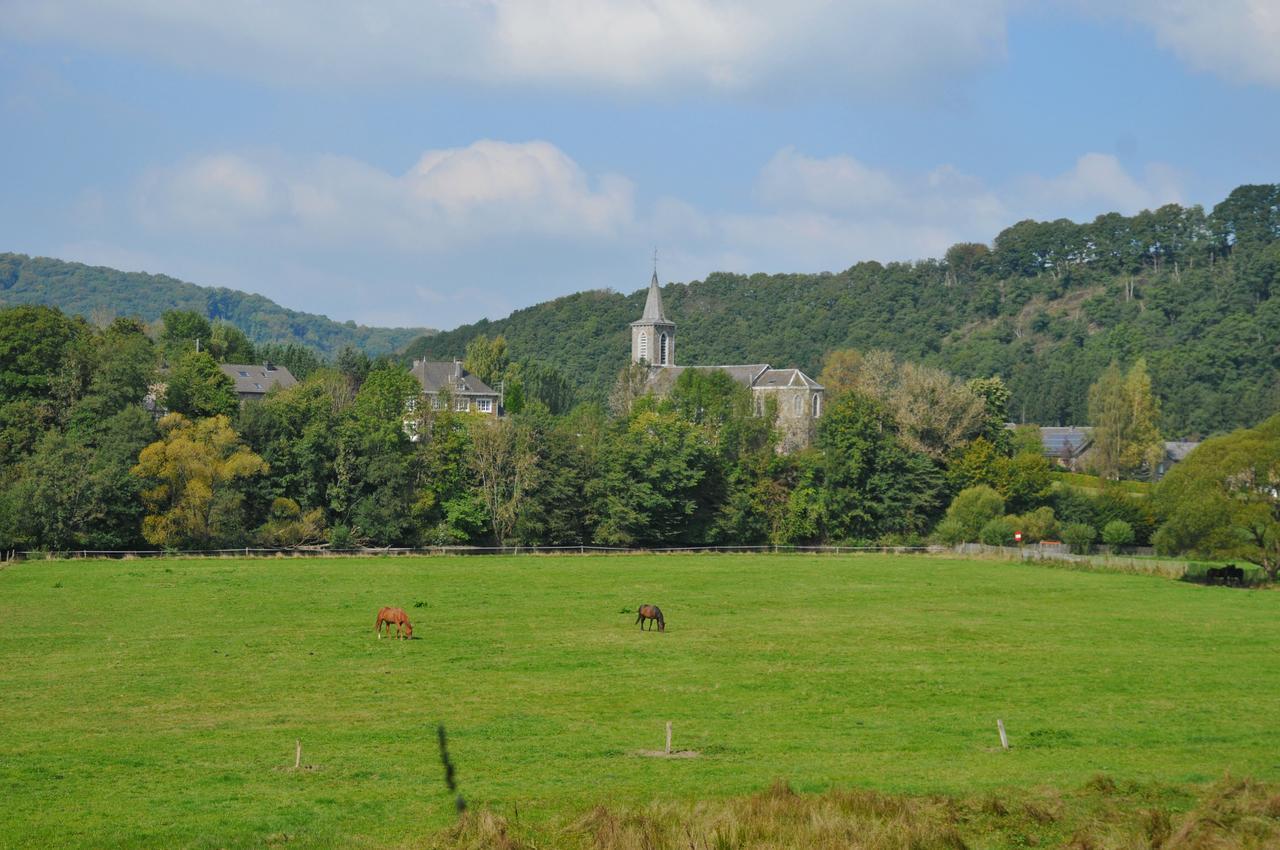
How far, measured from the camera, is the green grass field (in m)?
20.6

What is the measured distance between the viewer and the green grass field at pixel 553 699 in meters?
20.6

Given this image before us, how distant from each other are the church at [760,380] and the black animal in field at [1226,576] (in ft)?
124

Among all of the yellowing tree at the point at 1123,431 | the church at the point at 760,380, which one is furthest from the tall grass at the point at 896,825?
the yellowing tree at the point at 1123,431

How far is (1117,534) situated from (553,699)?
59.7 metres

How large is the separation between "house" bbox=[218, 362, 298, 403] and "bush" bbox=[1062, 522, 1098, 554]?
68392 millimetres

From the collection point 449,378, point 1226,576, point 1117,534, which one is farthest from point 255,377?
point 1226,576

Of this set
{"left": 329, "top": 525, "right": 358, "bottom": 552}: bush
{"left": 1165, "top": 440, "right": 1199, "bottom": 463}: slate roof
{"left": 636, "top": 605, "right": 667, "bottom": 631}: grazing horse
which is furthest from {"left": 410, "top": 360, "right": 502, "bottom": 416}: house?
{"left": 636, "top": 605, "right": 667, "bottom": 631}: grazing horse

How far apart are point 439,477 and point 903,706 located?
5336 cm

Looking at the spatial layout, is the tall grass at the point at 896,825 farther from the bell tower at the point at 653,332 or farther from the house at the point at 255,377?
the bell tower at the point at 653,332

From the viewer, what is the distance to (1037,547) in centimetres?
7462

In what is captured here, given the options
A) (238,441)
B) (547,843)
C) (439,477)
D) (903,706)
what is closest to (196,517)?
(238,441)

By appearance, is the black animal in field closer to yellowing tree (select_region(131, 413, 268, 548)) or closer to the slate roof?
yellowing tree (select_region(131, 413, 268, 548))

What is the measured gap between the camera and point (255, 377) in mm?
123125

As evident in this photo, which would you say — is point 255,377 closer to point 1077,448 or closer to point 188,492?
point 188,492
